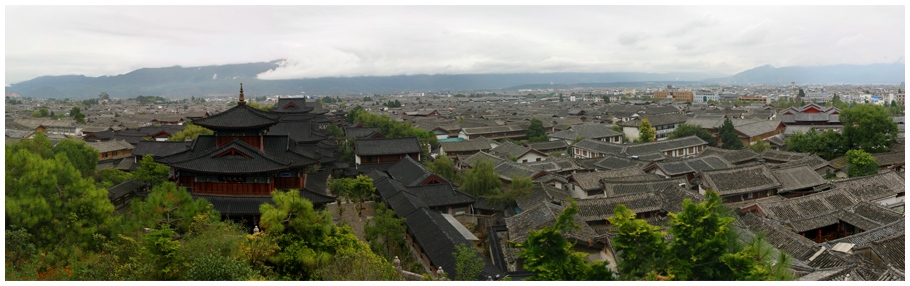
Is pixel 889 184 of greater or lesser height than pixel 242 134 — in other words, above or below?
below

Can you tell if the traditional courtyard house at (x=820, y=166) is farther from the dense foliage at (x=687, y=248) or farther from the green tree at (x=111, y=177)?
the green tree at (x=111, y=177)

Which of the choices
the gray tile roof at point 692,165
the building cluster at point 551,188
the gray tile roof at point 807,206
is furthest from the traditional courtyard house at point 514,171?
the gray tile roof at point 807,206

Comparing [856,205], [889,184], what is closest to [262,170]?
[856,205]

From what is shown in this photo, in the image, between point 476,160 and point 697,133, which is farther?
point 697,133

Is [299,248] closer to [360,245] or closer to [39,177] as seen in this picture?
[360,245]

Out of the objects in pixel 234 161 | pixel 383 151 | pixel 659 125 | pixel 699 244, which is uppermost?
pixel 234 161

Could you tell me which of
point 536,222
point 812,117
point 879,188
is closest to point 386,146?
point 536,222

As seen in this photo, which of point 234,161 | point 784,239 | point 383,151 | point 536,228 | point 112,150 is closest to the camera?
point 784,239

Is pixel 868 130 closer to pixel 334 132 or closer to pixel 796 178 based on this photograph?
pixel 796 178
